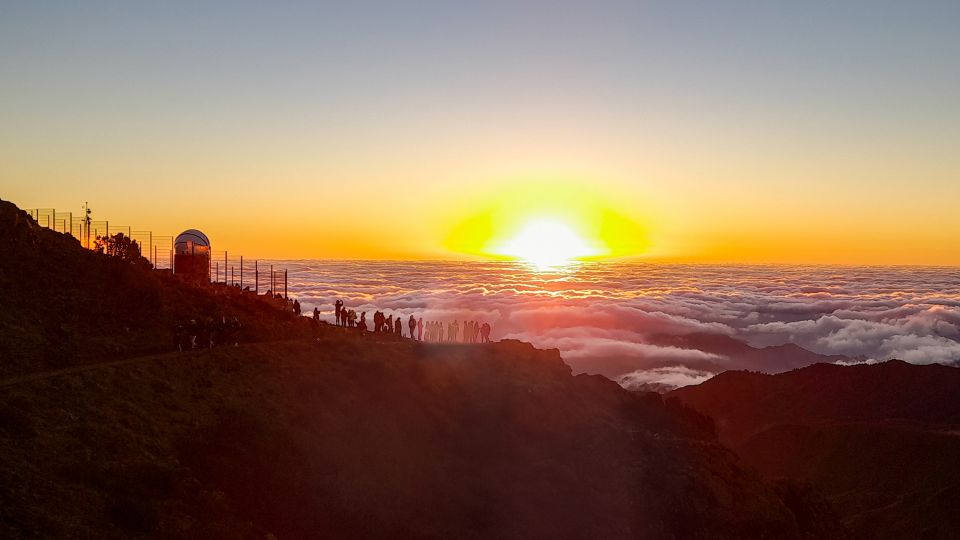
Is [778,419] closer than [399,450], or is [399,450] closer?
[399,450]

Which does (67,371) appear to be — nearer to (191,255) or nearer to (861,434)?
(191,255)

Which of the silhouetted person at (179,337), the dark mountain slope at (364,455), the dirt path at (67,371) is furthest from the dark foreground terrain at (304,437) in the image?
the silhouetted person at (179,337)

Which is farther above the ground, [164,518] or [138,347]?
[138,347]

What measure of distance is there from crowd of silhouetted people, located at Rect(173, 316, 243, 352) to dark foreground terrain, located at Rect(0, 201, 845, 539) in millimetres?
963

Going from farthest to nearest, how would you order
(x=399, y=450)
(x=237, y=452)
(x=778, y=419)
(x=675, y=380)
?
(x=675, y=380), (x=778, y=419), (x=399, y=450), (x=237, y=452)

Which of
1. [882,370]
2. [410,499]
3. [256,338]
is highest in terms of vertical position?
[256,338]

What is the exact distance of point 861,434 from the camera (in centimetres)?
7788

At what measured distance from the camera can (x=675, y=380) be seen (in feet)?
574

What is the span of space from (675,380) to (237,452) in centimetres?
15753

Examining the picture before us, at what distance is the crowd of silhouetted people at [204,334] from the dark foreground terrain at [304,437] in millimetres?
963

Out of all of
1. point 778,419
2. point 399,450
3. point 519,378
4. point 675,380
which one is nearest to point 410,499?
point 399,450

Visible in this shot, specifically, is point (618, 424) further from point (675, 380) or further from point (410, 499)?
point (675, 380)

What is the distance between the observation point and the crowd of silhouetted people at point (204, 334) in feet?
117

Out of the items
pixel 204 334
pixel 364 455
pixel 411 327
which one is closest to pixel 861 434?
pixel 411 327
